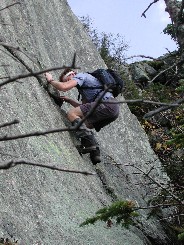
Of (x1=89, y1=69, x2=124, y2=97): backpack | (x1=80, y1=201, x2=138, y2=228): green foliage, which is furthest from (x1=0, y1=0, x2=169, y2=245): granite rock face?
(x1=89, y1=69, x2=124, y2=97): backpack

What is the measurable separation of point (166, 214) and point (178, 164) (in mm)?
2370

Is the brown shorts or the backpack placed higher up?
the backpack

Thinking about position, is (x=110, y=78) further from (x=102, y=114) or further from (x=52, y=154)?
(x=52, y=154)

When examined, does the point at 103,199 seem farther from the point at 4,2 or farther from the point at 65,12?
Answer: the point at 65,12

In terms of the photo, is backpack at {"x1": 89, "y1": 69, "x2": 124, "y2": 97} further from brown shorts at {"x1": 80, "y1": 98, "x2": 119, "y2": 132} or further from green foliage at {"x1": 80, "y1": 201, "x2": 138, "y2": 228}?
green foliage at {"x1": 80, "y1": 201, "x2": 138, "y2": 228}

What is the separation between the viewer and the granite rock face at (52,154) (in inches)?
171

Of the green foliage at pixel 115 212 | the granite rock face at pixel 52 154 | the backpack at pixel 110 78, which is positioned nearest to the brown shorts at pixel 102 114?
the backpack at pixel 110 78

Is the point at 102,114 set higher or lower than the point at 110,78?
lower

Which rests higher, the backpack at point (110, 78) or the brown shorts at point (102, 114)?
the backpack at point (110, 78)

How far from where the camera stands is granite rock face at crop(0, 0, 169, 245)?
4.34m

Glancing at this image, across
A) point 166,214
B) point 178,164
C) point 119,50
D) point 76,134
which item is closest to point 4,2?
point 76,134

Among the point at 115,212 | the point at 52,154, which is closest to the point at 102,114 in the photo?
the point at 52,154

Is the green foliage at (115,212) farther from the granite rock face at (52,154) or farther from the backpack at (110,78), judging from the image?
the backpack at (110,78)

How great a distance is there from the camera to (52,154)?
565 centimetres
